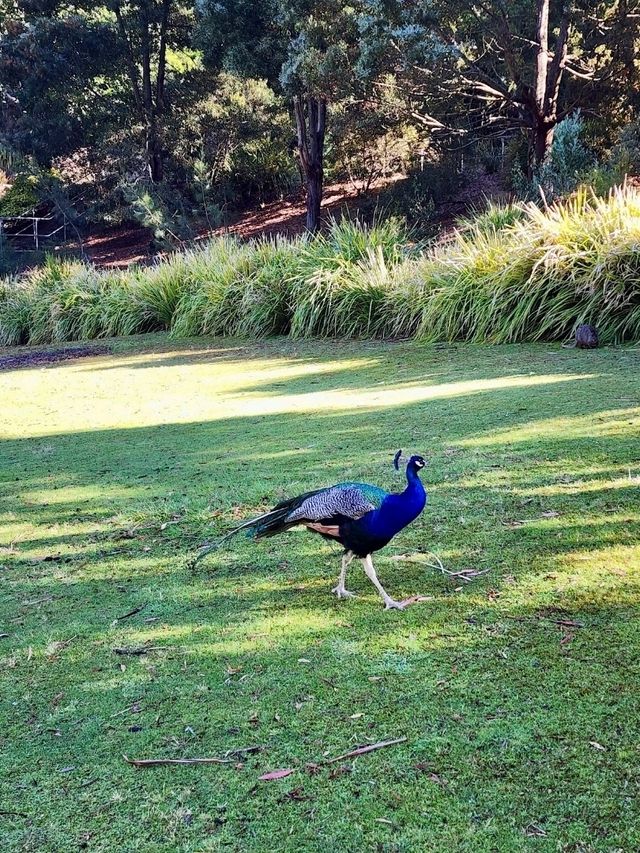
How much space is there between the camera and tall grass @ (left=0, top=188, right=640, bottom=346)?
867 centimetres

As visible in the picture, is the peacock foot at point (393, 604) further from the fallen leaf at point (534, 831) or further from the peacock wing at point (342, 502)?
the fallen leaf at point (534, 831)

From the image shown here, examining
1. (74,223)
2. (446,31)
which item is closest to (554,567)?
(446,31)

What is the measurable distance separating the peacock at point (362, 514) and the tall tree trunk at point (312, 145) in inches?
886

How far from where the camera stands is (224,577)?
11.2ft

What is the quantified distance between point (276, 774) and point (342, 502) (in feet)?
3.29

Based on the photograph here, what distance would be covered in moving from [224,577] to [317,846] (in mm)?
1698

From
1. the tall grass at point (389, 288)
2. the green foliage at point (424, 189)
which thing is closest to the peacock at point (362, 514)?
the tall grass at point (389, 288)

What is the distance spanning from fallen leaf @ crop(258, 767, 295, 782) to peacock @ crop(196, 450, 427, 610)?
90 centimetres

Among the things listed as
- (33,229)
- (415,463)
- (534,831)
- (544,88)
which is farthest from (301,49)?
(534,831)

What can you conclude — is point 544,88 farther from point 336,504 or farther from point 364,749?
point 364,749

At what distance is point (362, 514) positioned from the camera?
2.75 metres

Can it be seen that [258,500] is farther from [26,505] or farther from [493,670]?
[493,670]

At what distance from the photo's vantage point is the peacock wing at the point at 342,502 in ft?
9.08

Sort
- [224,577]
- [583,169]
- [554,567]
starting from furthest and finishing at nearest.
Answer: [583,169], [224,577], [554,567]
